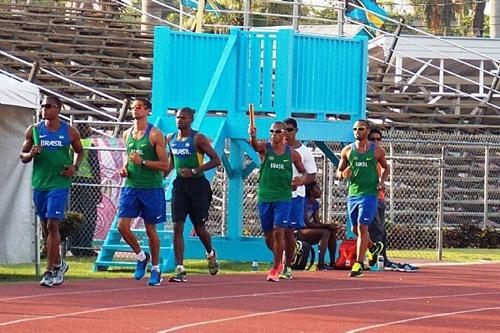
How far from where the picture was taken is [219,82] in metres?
20.9

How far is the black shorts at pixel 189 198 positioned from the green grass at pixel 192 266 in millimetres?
1340

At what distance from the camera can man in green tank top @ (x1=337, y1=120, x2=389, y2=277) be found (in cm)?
1861

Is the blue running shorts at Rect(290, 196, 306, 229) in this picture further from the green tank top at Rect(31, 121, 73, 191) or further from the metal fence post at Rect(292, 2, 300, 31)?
the metal fence post at Rect(292, 2, 300, 31)

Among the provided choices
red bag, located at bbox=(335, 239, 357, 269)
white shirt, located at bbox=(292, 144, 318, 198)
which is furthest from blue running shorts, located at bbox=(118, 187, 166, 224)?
red bag, located at bbox=(335, 239, 357, 269)

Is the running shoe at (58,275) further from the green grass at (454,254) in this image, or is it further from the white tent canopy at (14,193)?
the green grass at (454,254)

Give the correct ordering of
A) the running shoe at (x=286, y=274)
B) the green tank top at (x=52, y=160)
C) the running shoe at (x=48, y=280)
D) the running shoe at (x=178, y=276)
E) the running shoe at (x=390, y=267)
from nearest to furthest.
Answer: the running shoe at (x=48, y=280), the green tank top at (x=52, y=160), the running shoe at (x=178, y=276), the running shoe at (x=286, y=274), the running shoe at (x=390, y=267)

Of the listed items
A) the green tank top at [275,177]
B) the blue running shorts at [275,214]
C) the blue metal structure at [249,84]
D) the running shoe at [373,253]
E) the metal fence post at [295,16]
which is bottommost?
the running shoe at [373,253]

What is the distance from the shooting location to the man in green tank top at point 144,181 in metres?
16.1

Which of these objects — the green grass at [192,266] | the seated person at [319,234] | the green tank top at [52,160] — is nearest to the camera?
the green tank top at [52,160]

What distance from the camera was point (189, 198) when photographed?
17312 millimetres

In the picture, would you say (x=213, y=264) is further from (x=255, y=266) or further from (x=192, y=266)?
(x=192, y=266)

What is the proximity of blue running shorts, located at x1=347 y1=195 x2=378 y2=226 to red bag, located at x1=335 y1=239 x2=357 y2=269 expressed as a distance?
5.71 ft

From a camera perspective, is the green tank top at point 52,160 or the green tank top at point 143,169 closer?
the green tank top at point 52,160

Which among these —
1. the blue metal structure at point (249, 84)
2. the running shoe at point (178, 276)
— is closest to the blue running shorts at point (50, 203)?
the running shoe at point (178, 276)
